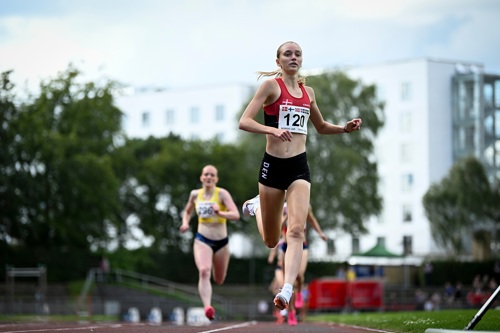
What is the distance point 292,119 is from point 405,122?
9813 cm

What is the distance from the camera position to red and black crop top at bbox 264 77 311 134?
1373cm

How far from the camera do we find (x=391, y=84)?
11062 centimetres

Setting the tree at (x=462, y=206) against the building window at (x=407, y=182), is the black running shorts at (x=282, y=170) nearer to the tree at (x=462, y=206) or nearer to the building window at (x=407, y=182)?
the tree at (x=462, y=206)

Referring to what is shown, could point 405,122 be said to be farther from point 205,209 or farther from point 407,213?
point 205,209

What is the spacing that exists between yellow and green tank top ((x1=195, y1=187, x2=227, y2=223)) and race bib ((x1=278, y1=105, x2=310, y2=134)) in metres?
6.42

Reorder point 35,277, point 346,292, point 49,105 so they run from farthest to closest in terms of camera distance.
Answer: point 49,105, point 35,277, point 346,292

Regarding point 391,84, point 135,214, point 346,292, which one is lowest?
point 346,292

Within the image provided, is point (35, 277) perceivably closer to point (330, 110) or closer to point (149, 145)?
point (149, 145)

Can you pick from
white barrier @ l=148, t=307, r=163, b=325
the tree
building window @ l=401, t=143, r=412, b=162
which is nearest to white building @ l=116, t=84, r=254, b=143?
building window @ l=401, t=143, r=412, b=162

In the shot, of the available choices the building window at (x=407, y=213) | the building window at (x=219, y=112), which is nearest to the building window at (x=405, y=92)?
the building window at (x=407, y=213)

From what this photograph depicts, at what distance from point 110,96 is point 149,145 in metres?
15.6

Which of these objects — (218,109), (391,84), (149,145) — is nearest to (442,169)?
(391,84)

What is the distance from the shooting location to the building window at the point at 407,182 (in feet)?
366

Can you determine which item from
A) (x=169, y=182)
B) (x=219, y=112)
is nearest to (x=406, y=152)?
(x=219, y=112)
